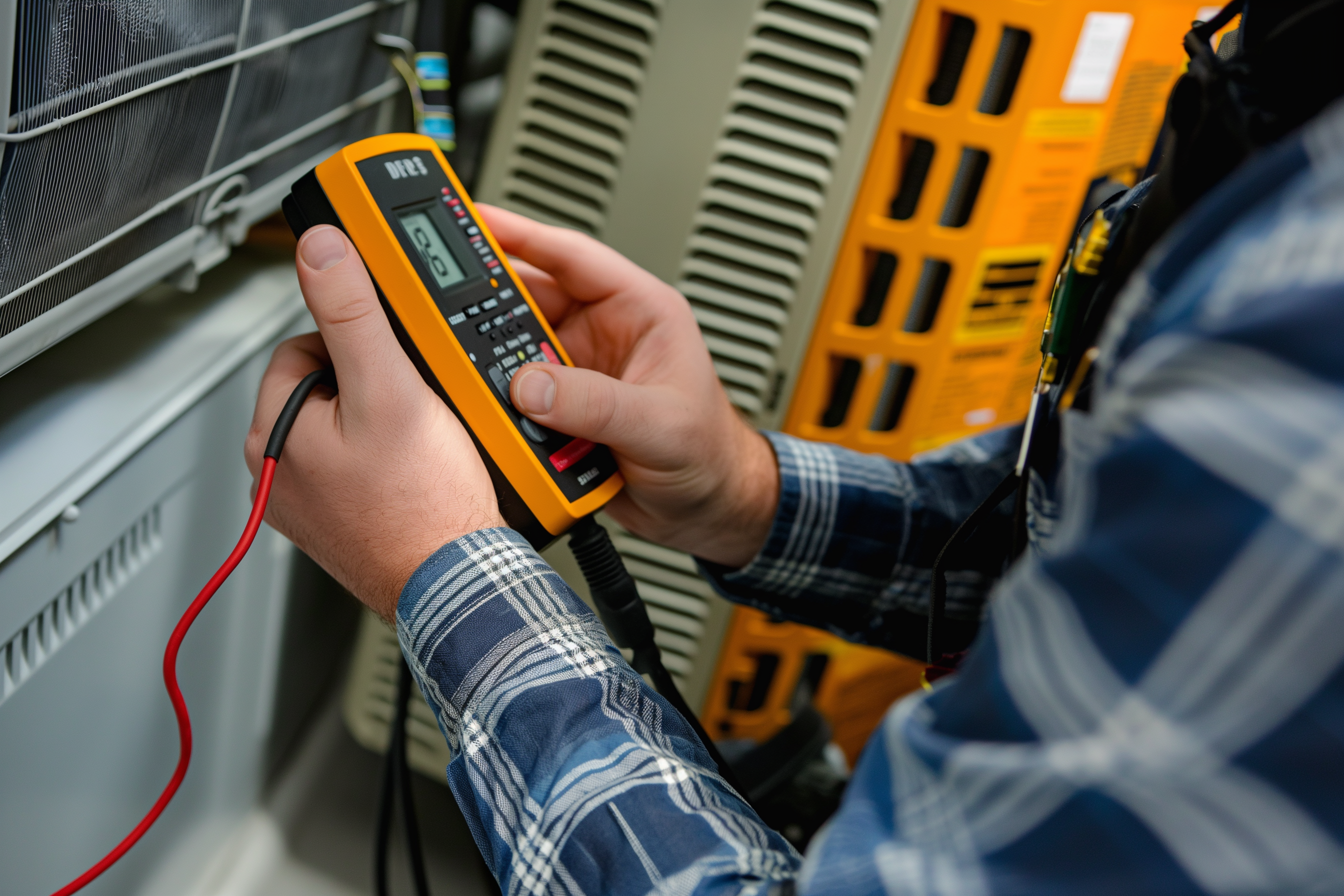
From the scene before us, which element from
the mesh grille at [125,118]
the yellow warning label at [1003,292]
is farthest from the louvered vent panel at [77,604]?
the yellow warning label at [1003,292]

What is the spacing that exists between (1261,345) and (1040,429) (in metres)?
0.27

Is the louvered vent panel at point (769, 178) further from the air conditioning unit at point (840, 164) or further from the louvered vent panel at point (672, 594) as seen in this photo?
the louvered vent panel at point (672, 594)

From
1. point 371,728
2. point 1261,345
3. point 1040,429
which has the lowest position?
point 371,728

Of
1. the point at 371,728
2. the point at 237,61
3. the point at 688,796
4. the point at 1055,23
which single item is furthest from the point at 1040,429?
the point at 371,728

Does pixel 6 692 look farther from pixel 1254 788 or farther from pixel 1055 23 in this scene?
pixel 1055 23

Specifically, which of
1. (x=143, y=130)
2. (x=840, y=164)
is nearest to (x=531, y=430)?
(x=143, y=130)

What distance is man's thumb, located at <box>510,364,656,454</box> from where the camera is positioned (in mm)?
558

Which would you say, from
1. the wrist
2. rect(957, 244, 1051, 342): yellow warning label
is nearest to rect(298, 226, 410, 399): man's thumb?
the wrist

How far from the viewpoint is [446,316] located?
0.55 m

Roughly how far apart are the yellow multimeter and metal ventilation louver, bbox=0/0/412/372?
0.08 m

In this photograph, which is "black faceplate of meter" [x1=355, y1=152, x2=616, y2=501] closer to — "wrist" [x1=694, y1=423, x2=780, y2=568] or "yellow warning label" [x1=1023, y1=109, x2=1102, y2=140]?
"wrist" [x1=694, y1=423, x2=780, y2=568]

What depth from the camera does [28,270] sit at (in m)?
0.47

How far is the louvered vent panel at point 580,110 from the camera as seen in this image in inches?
30.1

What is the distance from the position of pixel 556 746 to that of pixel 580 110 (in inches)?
21.8
